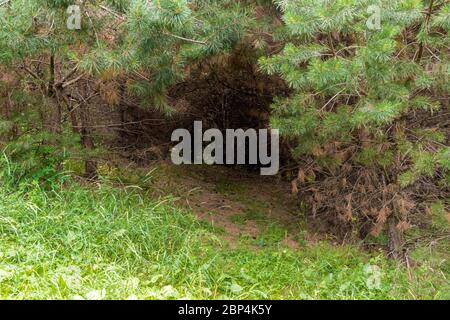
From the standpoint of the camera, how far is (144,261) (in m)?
4.51

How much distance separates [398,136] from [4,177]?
4.11 metres

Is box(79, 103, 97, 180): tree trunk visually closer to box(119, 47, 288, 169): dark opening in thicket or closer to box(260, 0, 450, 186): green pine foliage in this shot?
box(119, 47, 288, 169): dark opening in thicket

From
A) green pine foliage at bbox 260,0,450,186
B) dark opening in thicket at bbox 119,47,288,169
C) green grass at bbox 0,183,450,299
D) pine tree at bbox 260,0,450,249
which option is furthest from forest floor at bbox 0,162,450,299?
dark opening in thicket at bbox 119,47,288,169

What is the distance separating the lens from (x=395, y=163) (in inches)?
212

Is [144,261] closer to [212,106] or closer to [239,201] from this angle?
[239,201]

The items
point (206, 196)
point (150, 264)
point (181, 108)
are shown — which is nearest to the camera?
point (150, 264)

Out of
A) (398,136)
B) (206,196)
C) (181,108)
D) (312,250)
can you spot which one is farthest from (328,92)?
(206,196)

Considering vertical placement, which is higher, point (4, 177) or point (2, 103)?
point (2, 103)

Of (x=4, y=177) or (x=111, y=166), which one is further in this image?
(x=111, y=166)

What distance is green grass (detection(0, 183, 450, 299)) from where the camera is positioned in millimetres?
3852

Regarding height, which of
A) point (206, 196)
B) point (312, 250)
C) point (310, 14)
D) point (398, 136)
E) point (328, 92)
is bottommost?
point (312, 250)

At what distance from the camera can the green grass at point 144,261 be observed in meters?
3.85

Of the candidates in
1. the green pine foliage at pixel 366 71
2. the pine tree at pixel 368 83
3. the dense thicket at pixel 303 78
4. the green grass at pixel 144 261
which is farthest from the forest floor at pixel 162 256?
the green pine foliage at pixel 366 71

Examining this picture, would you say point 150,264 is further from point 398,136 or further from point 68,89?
point 68,89
